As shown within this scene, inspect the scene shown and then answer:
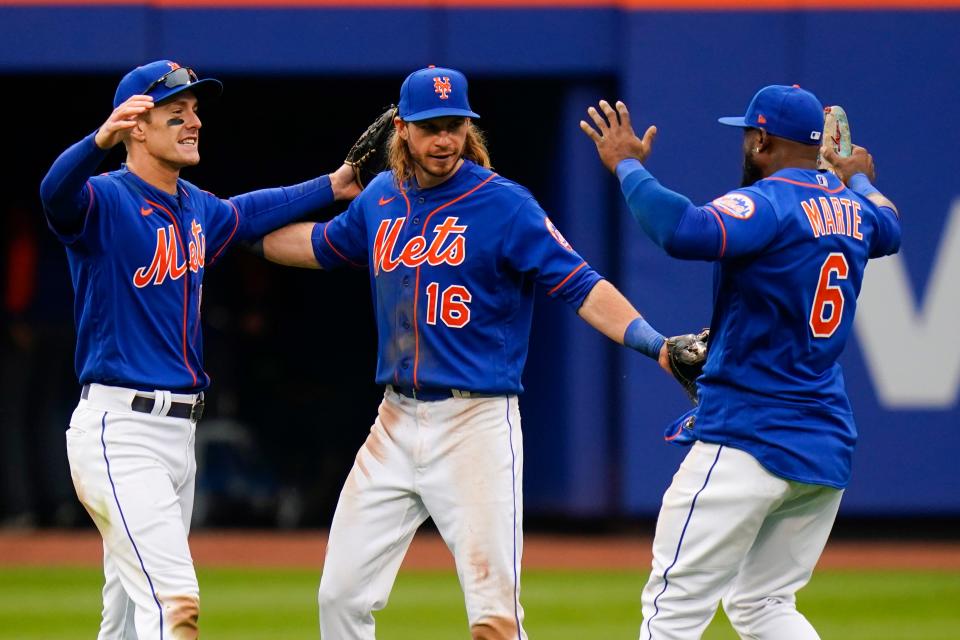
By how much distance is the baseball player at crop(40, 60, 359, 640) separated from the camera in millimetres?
4629

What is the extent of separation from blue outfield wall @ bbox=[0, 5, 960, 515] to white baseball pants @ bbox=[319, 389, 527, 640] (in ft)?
17.4

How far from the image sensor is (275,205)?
550 cm

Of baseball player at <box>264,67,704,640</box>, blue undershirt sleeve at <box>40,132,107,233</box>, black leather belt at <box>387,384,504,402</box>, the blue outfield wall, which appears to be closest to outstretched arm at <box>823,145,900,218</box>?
baseball player at <box>264,67,704,640</box>

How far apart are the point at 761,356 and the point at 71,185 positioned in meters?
2.12

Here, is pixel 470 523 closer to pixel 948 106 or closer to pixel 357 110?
pixel 948 106

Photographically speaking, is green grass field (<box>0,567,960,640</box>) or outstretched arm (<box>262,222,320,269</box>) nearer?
outstretched arm (<box>262,222,320,269</box>)

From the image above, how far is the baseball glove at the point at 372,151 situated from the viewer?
5555mm

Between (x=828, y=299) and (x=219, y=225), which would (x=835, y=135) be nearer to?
(x=828, y=299)

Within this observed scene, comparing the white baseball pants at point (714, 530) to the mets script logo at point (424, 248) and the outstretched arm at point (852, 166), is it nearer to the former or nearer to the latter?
the mets script logo at point (424, 248)

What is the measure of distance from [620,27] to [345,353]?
390 centimetres

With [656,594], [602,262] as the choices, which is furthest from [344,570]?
[602,262]

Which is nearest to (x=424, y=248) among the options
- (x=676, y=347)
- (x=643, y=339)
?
(x=643, y=339)

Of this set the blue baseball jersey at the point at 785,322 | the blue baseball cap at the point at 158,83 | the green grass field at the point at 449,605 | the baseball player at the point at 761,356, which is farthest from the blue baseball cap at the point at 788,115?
the green grass field at the point at 449,605

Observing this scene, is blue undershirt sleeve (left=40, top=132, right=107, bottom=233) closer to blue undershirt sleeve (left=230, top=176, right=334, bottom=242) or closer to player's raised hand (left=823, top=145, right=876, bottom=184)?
blue undershirt sleeve (left=230, top=176, right=334, bottom=242)
